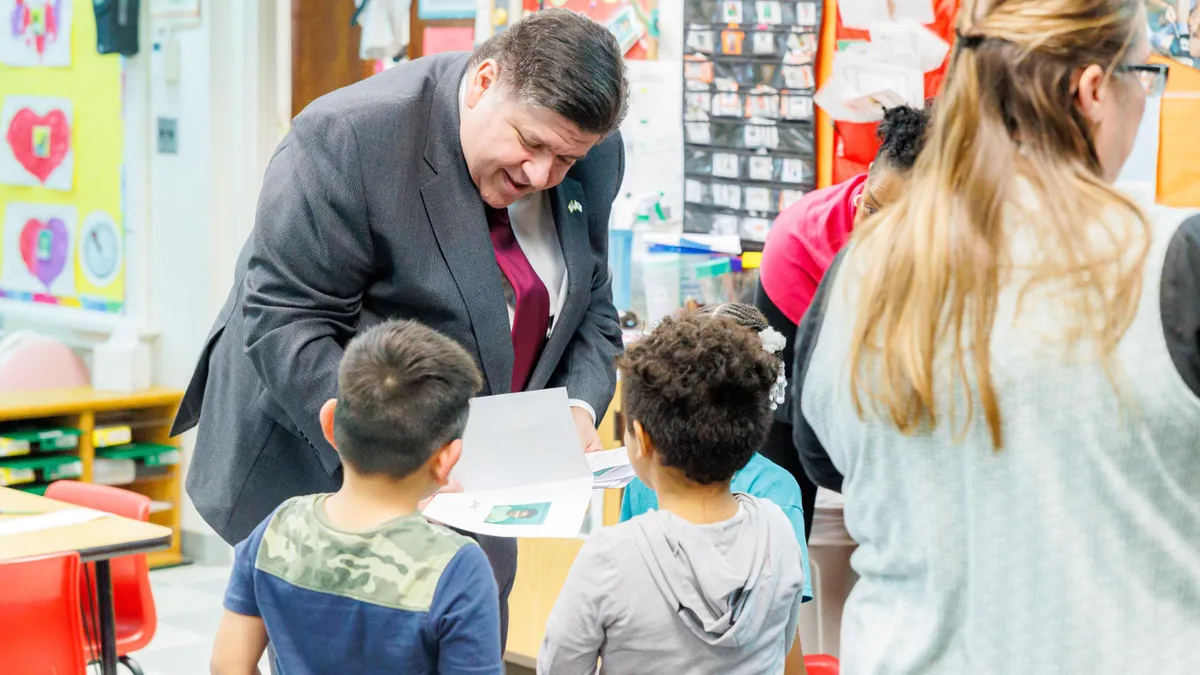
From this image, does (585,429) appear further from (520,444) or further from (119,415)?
(119,415)

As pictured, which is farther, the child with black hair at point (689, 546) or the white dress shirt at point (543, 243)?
the white dress shirt at point (543, 243)

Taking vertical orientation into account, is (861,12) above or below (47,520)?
above

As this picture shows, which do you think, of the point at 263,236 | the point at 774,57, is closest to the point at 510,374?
the point at 263,236

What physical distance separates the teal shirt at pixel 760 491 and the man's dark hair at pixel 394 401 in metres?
0.54

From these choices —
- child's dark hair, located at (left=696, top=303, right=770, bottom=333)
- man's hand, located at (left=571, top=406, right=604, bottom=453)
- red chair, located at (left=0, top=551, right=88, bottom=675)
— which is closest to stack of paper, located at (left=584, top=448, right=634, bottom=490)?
man's hand, located at (left=571, top=406, right=604, bottom=453)

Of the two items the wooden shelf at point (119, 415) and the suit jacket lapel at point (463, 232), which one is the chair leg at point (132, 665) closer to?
the wooden shelf at point (119, 415)

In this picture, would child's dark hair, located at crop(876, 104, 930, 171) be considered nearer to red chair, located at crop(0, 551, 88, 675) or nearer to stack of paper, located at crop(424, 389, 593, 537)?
stack of paper, located at crop(424, 389, 593, 537)

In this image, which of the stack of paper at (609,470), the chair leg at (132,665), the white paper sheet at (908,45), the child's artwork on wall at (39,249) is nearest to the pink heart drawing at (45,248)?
the child's artwork on wall at (39,249)

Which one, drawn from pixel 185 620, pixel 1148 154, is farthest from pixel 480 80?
pixel 185 620

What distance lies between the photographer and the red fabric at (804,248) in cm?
264

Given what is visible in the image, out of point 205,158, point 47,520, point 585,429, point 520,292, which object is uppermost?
point 205,158

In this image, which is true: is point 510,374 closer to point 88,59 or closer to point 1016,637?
point 1016,637

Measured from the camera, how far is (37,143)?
5.61 metres

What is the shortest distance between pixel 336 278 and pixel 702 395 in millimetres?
515
